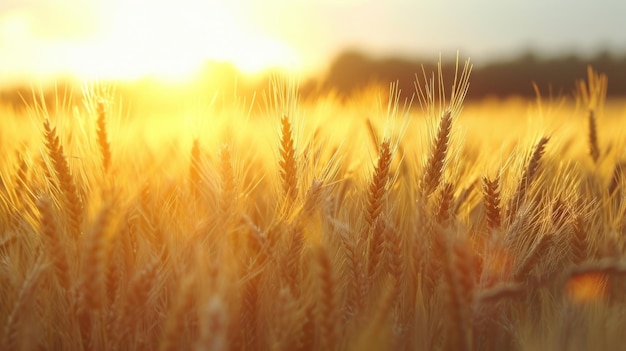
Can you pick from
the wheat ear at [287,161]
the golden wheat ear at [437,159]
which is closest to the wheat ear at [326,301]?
the wheat ear at [287,161]

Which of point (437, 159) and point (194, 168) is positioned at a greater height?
point (437, 159)

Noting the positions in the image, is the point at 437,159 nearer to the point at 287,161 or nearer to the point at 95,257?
the point at 287,161

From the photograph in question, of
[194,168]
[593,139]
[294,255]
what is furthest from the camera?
[593,139]

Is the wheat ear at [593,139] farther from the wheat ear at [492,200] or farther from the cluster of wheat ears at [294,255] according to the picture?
the wheat ear at [492,200]

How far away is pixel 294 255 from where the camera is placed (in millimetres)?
1321

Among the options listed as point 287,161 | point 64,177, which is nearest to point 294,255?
point 287,161

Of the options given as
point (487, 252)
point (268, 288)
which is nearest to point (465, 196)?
point (487, 252)

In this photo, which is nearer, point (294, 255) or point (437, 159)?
point (294, 255)

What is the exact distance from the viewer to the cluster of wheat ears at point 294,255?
1.14 metres

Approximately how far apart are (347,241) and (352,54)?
16.9 metres

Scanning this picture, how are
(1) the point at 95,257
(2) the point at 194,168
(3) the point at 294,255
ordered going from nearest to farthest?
(1) the point at 95,257 → (3) the point at 294,255 → (2) the point at 194,168

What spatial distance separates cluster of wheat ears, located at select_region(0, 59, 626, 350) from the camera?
1.14 metres

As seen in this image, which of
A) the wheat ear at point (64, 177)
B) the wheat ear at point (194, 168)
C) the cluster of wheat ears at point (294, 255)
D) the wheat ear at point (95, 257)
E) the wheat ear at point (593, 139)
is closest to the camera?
the wheat ear at point (95, 257)

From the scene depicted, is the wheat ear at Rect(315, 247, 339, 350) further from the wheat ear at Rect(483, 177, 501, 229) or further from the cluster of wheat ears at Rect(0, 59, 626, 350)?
the wheat ear at Rect(483, 177, 501, 229)
